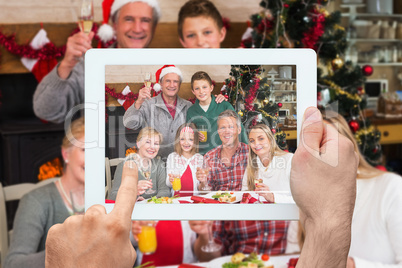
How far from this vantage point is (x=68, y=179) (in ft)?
5.30

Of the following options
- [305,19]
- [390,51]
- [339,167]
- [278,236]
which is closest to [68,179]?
[278,236]

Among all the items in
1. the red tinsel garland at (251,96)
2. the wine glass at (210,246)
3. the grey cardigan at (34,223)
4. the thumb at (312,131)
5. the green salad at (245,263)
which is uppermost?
the red tinsel garland at (251,96)

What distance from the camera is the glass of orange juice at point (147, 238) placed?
5.55 feet

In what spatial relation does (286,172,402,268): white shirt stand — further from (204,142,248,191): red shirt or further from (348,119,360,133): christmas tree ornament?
(204,142,248,191): red shirt

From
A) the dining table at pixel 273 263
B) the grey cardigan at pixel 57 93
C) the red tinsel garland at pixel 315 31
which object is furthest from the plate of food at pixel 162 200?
the red tinsel garland at pixel 315 31

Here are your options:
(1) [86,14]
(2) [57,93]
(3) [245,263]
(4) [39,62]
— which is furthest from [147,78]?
(4) [39,62]

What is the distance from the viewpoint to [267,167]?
752mm

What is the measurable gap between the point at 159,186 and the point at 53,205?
97 centimetres

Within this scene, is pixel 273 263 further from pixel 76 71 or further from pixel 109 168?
pixel 76 71

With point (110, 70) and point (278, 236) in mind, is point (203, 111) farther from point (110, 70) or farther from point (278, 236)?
point (278, 236)

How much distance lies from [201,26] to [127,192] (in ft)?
4.84

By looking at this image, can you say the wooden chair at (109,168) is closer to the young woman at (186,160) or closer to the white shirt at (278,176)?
the young woman at (186,160)

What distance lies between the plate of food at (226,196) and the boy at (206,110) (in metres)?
0.08

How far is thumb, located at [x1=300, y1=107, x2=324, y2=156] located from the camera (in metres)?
0.68
